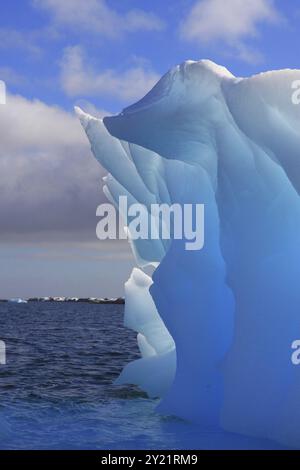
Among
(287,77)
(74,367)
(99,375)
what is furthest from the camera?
(74,367)

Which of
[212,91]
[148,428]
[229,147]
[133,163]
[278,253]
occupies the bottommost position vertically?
[148,428]

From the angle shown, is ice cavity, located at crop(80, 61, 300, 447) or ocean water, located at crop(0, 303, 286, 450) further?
ice cavity, located at crop(80, 61, 300, 447)

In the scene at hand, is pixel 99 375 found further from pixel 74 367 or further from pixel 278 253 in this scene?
pixel 278 253

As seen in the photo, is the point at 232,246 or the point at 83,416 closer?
the point at 232,246

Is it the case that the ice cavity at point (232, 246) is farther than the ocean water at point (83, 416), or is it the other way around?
the ice cavity at point (232, 246)

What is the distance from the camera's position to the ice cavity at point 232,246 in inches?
366

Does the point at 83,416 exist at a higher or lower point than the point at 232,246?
lower

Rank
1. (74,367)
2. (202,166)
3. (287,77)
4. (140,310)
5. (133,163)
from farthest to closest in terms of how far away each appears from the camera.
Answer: (74,367) < (140,310) < (133,163) < (202,166) < (287,77)

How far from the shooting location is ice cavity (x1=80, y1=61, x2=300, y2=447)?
930cm

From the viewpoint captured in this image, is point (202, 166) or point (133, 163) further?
point (133, 163)

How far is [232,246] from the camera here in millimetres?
10414

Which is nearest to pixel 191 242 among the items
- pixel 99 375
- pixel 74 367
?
pixel 99 375

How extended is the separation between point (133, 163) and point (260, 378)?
18.5 feet

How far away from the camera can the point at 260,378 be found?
9.67 metres
